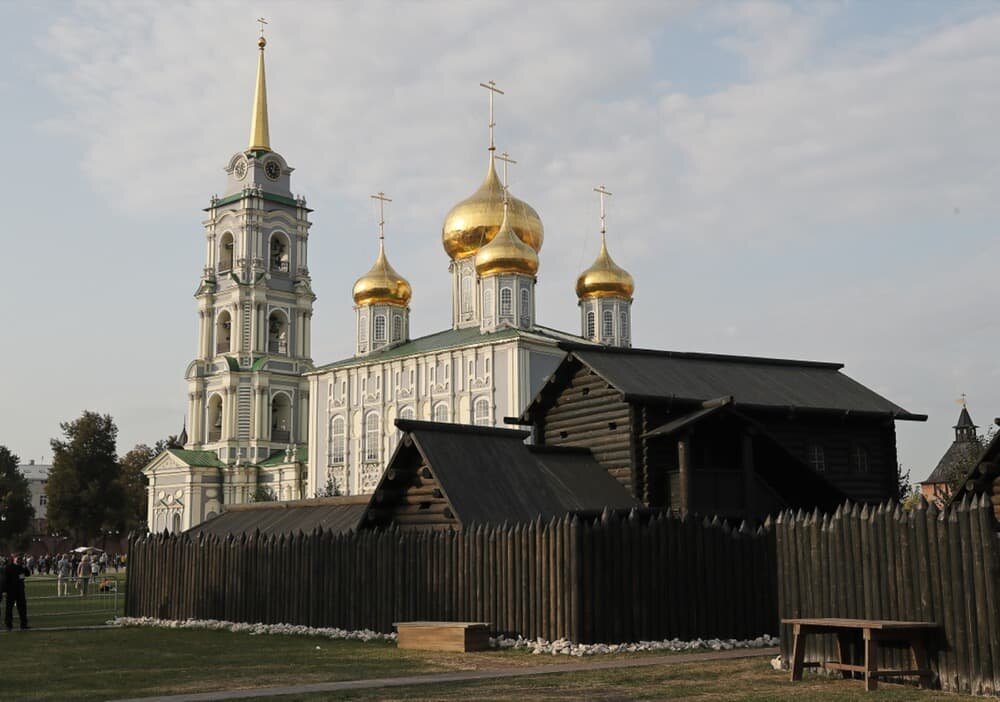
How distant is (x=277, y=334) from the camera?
85250 millimetres

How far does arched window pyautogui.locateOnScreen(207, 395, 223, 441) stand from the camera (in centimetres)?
8469

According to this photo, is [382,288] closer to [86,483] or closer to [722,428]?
[86,483]

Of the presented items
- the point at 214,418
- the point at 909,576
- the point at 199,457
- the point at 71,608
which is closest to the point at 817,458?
the point at 909,576

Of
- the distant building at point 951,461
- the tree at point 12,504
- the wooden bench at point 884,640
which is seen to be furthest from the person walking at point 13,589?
the tree at point 12,504

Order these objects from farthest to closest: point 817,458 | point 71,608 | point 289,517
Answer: point 71,608, point 289,517, point 817,458

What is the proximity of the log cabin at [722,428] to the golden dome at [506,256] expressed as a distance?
3856 centimetres

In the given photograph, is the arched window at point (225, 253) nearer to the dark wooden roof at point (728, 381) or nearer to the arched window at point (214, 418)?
the arched window at point (214, 418)

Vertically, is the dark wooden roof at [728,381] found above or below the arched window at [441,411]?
below

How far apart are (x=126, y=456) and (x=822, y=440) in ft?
280

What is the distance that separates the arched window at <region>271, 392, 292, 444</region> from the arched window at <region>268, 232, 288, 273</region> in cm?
919

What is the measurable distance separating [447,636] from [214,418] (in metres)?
70.4

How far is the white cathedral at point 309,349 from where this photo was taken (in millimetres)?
68062

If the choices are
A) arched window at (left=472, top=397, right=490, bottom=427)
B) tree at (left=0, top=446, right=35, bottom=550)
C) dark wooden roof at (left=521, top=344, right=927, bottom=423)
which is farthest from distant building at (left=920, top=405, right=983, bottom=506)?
tree at (left=0, top=446, right=35, bottom=550)

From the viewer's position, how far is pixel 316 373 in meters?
78.3
